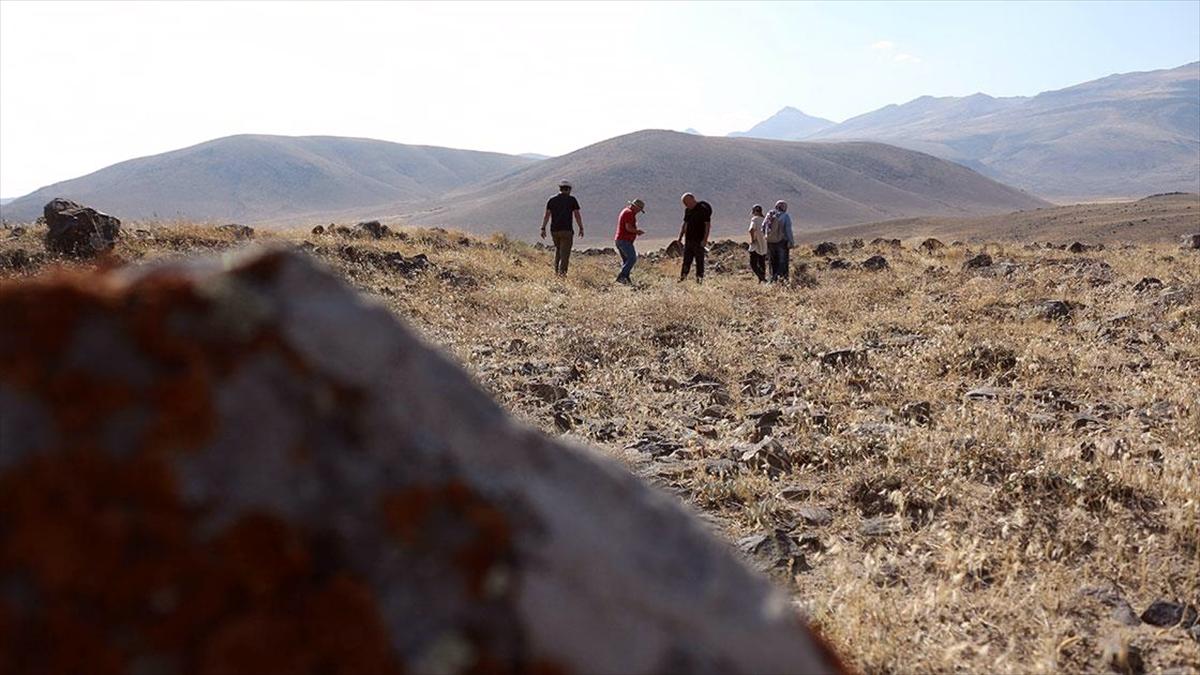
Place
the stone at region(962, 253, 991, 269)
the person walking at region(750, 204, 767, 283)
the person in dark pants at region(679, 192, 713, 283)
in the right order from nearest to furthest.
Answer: the person in dark pants at region(679, 192, 713, 283), the person walking at region(750, 204, 767, 283), the stone at region(962, 253, 991, 269)

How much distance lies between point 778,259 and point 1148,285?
5646 millimetres

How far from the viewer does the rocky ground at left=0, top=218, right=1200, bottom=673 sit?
114 inches

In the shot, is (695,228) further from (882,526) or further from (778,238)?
(882,526)

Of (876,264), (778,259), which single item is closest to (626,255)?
(778,259)

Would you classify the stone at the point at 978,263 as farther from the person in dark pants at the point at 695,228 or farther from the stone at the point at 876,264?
the person in dark pants at the point at 695,228

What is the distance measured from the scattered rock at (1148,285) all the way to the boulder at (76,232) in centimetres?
1458

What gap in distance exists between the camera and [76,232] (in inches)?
467

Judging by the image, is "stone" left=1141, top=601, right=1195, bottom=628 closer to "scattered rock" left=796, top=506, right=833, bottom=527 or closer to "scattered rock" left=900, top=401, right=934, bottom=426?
"scattered rock" left=796, top=506, right=833, bottom=527

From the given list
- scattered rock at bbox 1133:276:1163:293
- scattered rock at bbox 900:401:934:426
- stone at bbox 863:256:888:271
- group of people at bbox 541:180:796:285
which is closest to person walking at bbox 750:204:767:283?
group of people at bbox 541:180:796:285

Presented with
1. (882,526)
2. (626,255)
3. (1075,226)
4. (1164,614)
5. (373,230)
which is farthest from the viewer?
(1075,226)

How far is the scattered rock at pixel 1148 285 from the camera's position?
1059cm

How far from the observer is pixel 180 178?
139m

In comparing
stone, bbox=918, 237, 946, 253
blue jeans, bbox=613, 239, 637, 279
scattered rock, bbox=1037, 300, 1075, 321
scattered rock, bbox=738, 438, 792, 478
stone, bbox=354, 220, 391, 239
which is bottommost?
scattered rock, bbox=738, 438, 792, 478

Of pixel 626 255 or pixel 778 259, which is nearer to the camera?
pixel 778 259
